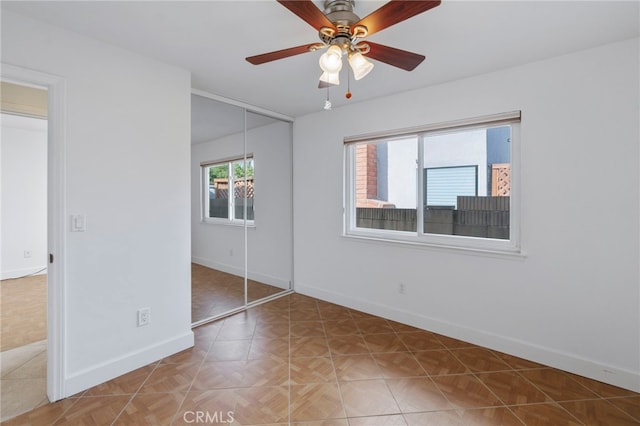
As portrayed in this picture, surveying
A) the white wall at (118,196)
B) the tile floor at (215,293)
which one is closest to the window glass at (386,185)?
the tile floor at (215,293)

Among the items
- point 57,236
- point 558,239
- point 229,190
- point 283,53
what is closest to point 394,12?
point 283,53

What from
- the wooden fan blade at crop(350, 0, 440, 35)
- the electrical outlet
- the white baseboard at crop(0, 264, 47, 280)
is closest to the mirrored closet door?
the electrical outlet

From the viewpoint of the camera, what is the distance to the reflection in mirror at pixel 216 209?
10.1 feet

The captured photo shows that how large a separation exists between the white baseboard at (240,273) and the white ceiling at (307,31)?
1.87 metres

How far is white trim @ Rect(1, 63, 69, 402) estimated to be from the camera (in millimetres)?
1907

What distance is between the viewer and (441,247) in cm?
285

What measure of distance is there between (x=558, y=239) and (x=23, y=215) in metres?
7.13

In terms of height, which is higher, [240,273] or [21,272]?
[240,273]

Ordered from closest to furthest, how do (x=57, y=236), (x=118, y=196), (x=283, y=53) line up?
(x=283, y=53), (x=57, y=236), (x=118, y=196)

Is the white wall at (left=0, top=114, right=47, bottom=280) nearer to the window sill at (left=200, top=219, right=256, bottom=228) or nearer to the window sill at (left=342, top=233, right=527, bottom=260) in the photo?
the window sill at (left=200, top=219, right=256, bottom=228)

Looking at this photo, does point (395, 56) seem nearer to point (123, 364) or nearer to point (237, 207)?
point (237, 207)

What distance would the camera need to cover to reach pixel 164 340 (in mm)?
2441

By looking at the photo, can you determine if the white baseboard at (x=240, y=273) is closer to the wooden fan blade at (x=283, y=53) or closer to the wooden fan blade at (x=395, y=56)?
the wooden fan blade at (x=283, y=53)

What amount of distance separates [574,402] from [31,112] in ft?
17.9
